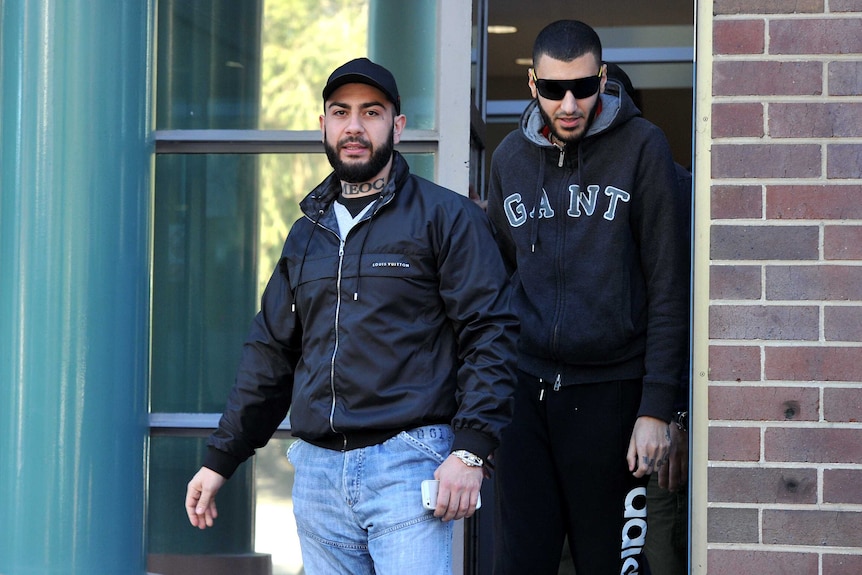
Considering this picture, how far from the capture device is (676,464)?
3547mm

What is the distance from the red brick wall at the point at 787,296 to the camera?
3.12m

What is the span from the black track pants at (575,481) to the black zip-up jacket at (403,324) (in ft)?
1.45

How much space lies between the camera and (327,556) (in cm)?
309

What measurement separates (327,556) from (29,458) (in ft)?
5.54

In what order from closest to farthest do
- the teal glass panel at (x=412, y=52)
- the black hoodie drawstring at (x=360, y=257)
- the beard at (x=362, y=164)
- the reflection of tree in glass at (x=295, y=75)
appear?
the black hoodie drawstring at (x=360, y=257)
the beard at (x=362, y=164)
the teal glass panel at (x=412, y=52)
the reflection of tree in glass at (x=295, y=75)

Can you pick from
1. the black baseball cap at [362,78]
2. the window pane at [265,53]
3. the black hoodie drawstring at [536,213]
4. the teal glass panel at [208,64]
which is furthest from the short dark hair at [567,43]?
the teal glass panel at [208,64]

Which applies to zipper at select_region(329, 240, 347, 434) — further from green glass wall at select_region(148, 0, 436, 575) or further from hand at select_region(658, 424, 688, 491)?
green glass wall at select_region(148, 0, 436, 575)

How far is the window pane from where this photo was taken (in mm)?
4738

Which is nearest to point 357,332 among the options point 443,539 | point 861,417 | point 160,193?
point 443,539

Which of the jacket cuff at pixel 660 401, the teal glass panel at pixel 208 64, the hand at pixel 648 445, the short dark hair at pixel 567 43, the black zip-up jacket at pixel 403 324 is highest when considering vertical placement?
the teal glass panel at pixel 208 64

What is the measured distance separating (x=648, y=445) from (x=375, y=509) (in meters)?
0.78

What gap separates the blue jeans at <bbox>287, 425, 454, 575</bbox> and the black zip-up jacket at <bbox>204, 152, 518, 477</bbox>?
0.15ft

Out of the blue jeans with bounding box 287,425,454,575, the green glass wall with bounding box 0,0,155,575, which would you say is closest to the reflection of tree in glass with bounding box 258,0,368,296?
the green glass wall with bounding box 0,0,155,575

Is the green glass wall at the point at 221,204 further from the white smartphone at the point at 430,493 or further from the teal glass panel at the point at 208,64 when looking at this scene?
the white smartphone at the point at 430,493
